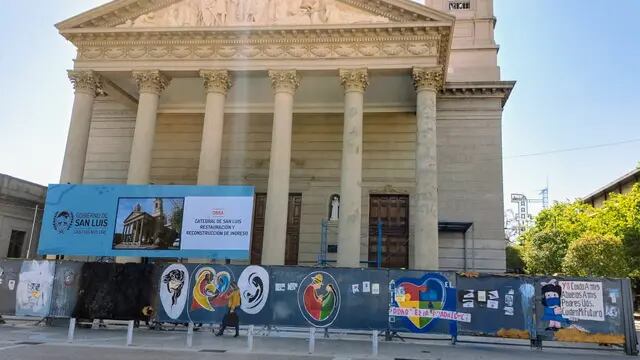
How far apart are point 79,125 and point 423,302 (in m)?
18.8

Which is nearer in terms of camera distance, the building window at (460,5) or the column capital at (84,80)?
the column capital at (84,80)

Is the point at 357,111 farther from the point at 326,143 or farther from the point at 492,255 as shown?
the point at 492,255

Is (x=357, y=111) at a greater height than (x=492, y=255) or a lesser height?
greater

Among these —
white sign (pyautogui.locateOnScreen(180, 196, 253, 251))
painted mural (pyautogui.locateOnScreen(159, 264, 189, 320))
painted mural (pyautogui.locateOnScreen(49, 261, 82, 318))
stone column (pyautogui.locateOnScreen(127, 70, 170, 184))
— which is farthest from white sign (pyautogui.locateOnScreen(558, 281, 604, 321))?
stone column (pyautogui.locateOnScreen(127, 70, 170, 184))

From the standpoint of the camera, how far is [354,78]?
23.4m

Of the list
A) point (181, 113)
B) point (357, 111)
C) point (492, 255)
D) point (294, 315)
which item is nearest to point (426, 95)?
point (357, 111)

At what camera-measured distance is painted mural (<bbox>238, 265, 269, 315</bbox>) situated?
16531 millimetres

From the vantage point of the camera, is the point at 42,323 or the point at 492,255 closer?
the point at 42,323

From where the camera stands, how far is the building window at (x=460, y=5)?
34719 mm

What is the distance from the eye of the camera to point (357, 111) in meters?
23.1

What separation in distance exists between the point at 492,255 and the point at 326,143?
11.4m

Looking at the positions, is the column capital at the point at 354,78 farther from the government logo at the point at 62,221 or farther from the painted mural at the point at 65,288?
the painted mural at the point at 65,288

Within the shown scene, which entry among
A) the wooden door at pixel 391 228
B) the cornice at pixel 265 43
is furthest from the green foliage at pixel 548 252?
the cornice at pixel 265 43

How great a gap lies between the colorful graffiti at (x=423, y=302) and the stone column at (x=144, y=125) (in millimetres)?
13775
